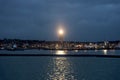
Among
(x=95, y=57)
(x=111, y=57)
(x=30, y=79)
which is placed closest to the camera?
(x=30, y=79)

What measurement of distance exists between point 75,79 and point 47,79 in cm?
432

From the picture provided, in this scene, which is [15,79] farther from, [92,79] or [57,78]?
[92,79]

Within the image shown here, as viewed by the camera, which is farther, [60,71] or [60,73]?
[60,71]

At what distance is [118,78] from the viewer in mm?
56344

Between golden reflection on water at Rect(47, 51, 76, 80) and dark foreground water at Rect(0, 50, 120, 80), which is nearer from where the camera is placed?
golden reflection on water at Rect(47, 51, 76, 80)

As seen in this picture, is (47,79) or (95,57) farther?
(95,57)

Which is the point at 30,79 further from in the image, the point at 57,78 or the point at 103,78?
the point at 103,78

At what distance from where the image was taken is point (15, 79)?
56000 millimetres

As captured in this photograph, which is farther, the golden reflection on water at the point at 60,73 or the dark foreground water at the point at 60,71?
the dark foreground water at the point at 60,71

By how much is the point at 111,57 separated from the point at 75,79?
69104mm

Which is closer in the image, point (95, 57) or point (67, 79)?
point (67, 79)

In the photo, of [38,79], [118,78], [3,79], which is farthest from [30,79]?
[118,78]

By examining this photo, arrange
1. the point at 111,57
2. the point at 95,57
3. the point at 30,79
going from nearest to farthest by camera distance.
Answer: the point at 30,79
the point at 111,57
the point at 95,57


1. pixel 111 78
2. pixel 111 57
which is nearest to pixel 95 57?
pixel 111 57
